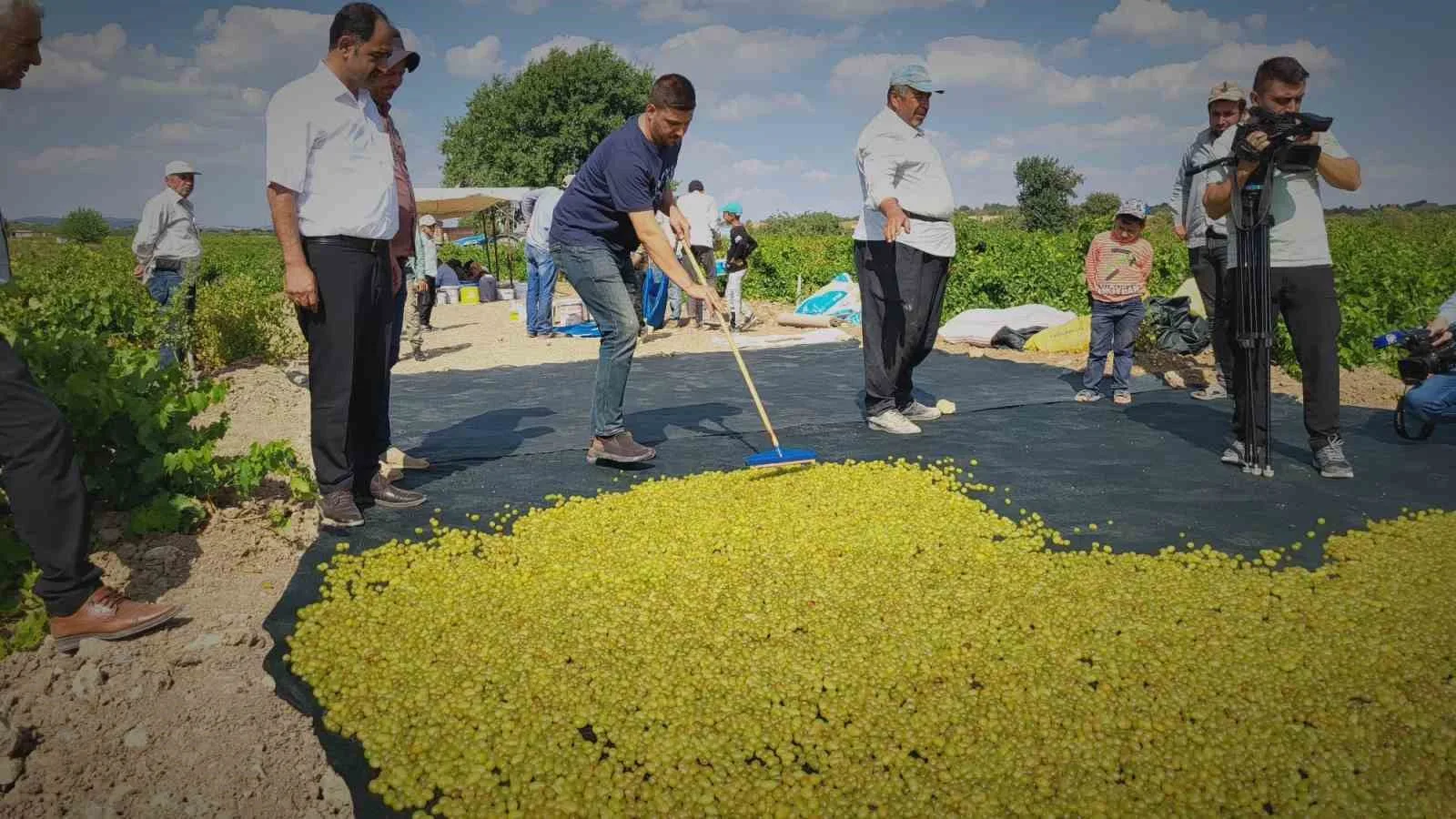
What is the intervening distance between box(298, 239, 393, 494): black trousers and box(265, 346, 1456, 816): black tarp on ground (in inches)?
14.9

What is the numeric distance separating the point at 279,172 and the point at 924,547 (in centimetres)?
297

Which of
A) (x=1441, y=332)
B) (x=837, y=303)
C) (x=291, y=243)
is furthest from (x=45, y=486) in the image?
(x=837, y=303)

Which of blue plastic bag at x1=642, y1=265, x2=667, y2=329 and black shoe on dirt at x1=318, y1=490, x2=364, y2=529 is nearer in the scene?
black shoe on dirt at x1=318, y1=490, x2=364, y2=529

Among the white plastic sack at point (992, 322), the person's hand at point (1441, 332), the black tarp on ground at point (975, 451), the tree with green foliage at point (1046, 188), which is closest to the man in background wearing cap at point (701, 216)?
the white plastic sack at point (992, 322)

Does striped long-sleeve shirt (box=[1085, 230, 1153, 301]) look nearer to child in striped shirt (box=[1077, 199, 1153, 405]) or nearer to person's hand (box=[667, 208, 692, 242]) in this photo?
child in striped shirt (box=[1077, 199, 1153, 405])

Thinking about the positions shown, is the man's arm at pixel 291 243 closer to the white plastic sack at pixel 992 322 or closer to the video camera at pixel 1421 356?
the video camera at pixel 1421 356

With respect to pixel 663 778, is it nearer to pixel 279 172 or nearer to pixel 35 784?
pixel 35 784

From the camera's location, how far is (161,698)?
2.43 meters

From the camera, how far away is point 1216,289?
582 cm

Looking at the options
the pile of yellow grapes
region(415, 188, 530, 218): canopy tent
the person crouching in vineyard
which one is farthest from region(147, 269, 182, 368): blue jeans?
region(415, 188, 530, 218): canopy tent

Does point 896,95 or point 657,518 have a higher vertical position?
point 896,95

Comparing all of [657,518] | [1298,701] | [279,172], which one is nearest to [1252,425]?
[1298,701]

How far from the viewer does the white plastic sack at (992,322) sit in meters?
9.46

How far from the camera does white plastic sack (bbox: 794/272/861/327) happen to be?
12055 millimetres
